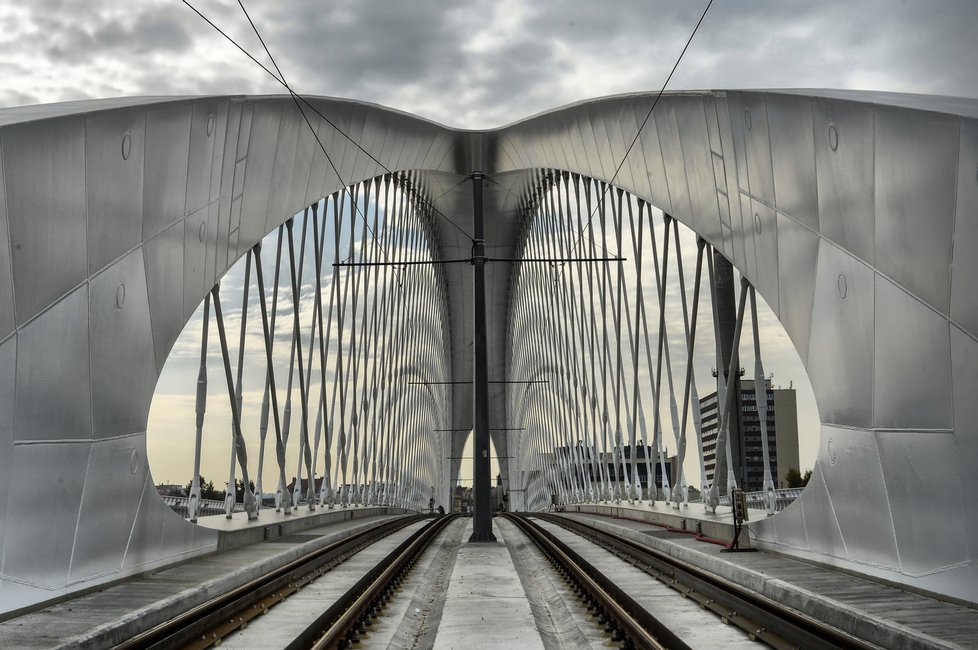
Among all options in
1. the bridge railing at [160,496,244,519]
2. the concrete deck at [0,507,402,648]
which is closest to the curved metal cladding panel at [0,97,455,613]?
the concrete deck at [0,507,402,648]

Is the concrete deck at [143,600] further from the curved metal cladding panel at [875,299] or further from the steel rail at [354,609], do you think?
the curved metal cladding panel at [875,299]

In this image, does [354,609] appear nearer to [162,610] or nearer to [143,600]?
[162,610]

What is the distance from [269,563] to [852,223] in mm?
9666

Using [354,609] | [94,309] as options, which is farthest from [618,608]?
[94,309]

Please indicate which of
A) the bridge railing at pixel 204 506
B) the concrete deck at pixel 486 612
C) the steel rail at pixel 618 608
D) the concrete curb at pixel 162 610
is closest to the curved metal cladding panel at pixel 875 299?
the steel rail at pixel 618 608

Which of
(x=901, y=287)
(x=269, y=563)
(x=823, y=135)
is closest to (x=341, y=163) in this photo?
(x=269, y=563)

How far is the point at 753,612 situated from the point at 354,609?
14.1 feet

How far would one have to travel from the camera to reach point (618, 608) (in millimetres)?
9797

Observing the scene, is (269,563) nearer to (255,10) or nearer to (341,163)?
(255,10)

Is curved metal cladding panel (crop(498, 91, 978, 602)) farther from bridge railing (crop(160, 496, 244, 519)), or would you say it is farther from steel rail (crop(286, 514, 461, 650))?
bridge railing (crop(160, 496, 244, 519))

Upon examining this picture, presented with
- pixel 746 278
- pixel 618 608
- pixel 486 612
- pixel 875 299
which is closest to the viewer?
pixel 618 608

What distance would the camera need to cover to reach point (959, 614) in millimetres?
8352

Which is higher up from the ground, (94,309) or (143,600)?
(94,309)

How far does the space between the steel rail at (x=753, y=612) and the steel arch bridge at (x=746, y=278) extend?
1814 mm
